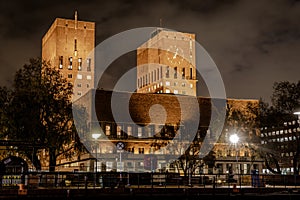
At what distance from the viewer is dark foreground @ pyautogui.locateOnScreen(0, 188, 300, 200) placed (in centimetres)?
3334

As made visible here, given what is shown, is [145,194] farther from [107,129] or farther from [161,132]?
[107,129]

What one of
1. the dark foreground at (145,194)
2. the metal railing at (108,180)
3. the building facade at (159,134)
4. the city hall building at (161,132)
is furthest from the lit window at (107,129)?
the dark foreground at (145,194)

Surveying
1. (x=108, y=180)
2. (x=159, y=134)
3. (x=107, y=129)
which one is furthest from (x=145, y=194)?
(x=107, y=129)

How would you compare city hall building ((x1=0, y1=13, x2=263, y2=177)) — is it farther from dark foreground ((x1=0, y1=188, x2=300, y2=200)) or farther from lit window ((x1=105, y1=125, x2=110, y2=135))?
dark foreground ((x1=0, y1=188, x2=300, y2=200))

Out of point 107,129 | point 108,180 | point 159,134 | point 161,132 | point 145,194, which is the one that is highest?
point 107,129

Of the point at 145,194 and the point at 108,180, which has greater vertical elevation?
the point at 108,180

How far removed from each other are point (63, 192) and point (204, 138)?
52712mm

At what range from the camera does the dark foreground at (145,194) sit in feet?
109

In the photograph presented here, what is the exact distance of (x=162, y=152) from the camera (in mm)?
94812

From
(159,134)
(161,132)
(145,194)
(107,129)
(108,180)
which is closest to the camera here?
(145,194)

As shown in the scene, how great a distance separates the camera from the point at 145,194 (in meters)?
36.2

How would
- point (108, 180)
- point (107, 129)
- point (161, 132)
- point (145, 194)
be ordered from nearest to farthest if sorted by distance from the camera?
point (145, 194)
point (108, 180)
point (161, 132)
point (107, 129)

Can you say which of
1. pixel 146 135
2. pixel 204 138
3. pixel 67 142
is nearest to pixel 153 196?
pixel 67 142

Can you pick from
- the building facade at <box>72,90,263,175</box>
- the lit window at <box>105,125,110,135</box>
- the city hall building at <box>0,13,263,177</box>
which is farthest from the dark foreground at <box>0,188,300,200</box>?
the lit window at <box>105,125,110,135</box>
